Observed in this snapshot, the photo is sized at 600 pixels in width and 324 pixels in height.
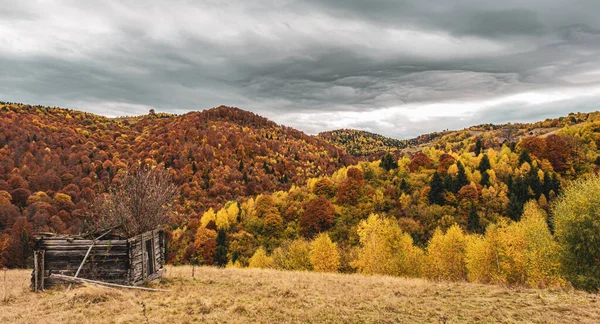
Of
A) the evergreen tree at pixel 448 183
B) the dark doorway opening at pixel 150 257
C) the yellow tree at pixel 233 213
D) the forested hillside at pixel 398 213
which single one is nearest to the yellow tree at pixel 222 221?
the forested hillside at pixel 398 213

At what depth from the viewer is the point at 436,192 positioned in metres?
89.8

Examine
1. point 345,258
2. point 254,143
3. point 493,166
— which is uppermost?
point 254,143

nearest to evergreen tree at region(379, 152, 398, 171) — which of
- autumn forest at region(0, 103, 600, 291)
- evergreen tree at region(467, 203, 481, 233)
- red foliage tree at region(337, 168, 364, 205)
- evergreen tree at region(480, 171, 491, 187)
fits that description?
autumn forest at region(0, 103, 600, 291)

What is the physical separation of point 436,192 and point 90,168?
457ft

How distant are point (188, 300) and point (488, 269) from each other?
1484 inches

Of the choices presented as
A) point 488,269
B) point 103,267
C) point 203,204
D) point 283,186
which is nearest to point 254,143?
point 283,186

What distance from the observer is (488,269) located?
3841cm

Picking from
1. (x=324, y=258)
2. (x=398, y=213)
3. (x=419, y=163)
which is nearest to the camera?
(x=324, y=258)

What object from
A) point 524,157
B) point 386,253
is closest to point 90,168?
point 386,253

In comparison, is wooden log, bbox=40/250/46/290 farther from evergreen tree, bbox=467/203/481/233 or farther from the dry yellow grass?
evergreen tree, bbox=467/203/481/233

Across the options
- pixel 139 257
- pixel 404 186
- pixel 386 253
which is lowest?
pixel 386 253

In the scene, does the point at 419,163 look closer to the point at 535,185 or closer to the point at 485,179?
the point at 485,179

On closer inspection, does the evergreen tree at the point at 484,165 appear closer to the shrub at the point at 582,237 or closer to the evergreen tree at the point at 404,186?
the evergreen tree at the point at 404,186

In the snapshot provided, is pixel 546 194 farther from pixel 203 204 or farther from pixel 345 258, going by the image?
pixel 203 204
